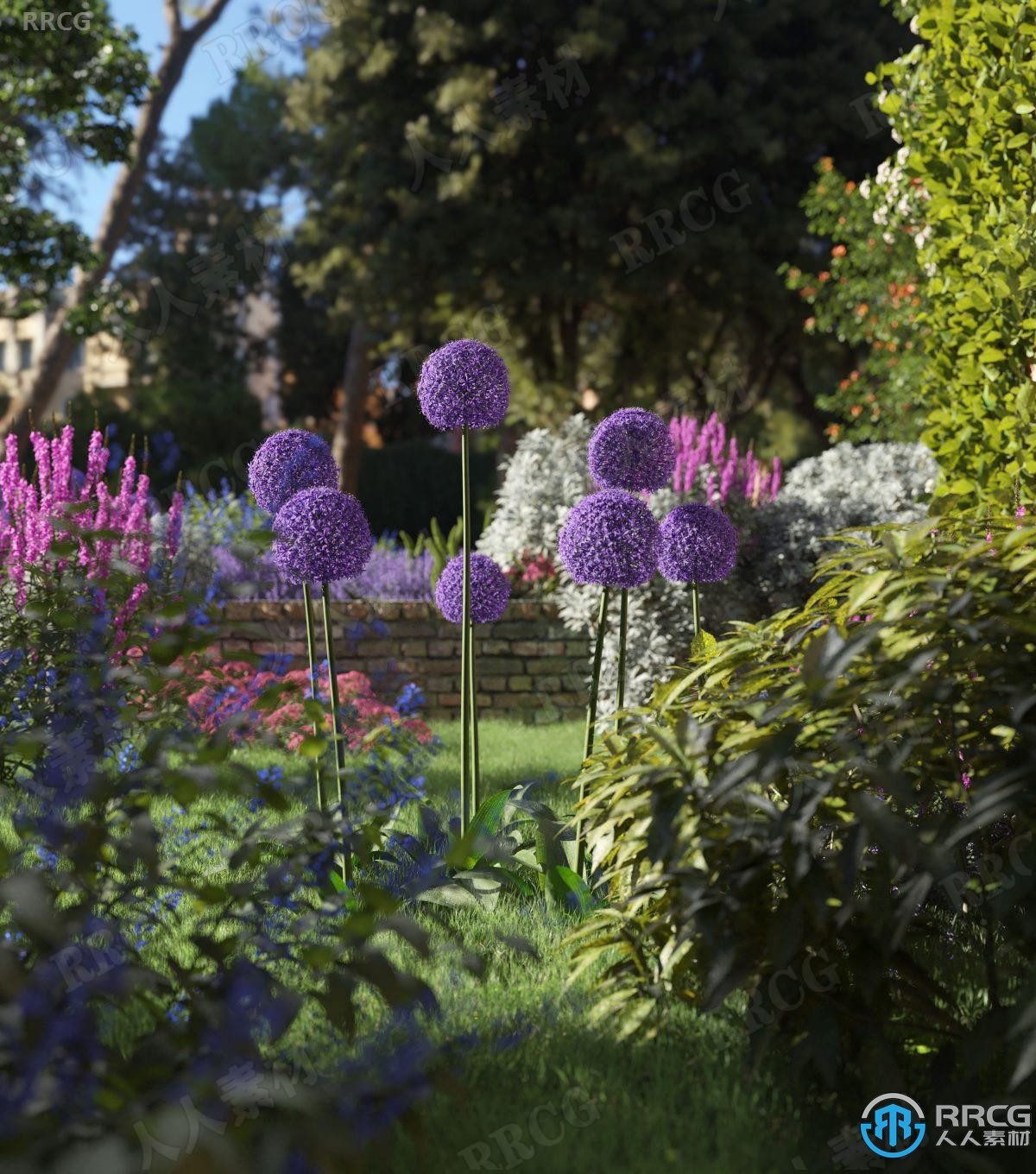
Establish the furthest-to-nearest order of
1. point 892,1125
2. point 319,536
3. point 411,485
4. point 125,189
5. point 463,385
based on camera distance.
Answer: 1. point 411,485
2. point 125,189
3. point 463,385
4. point 319,536
5. point 892,1125

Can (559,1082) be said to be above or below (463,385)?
below

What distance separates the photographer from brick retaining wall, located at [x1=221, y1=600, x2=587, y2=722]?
313 inches

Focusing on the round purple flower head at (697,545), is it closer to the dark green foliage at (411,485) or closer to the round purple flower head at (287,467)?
the round purple flower head at (287,467)

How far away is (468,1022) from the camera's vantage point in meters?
2.72

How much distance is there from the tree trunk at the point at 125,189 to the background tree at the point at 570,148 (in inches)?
125

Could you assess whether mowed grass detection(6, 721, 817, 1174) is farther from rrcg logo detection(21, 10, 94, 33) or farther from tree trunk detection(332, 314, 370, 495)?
tree trunk detection(332, 314, 370, 495)

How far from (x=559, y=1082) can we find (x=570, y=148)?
55.0 ft

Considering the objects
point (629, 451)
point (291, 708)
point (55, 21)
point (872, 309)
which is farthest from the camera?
point (872, 309)

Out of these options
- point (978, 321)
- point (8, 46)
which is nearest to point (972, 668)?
point (978, 321)

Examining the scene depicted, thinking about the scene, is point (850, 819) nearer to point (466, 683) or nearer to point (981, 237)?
point (466, 683)

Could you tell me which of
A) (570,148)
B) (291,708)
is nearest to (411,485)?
(570,148)

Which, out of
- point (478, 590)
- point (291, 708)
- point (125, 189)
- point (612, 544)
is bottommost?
point (291, 708)

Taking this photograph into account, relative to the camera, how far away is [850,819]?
2506 millimetres

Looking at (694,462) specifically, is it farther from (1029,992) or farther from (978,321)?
(1029,992)
